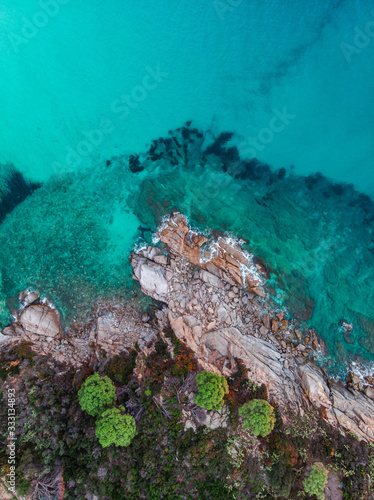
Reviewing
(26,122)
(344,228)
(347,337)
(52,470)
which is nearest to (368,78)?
(344,228)

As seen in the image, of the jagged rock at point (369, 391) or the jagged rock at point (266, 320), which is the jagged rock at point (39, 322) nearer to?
the jagged rock at point (266, 320)

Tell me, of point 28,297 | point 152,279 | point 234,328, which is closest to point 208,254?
point 152,279

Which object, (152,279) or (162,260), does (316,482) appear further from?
(162,260)

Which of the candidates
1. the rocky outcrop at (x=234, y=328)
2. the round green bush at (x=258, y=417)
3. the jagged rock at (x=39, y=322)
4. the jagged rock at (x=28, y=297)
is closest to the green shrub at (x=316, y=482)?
the rocky outcrop at (x=234, y=328)

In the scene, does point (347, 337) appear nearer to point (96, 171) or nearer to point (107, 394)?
point (107, 394)

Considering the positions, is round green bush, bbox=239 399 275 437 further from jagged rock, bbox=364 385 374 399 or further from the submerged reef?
jagged rock, bbox=364 385 374 399

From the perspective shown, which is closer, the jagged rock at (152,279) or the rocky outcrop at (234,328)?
the rocky outcrop at (234,328)
